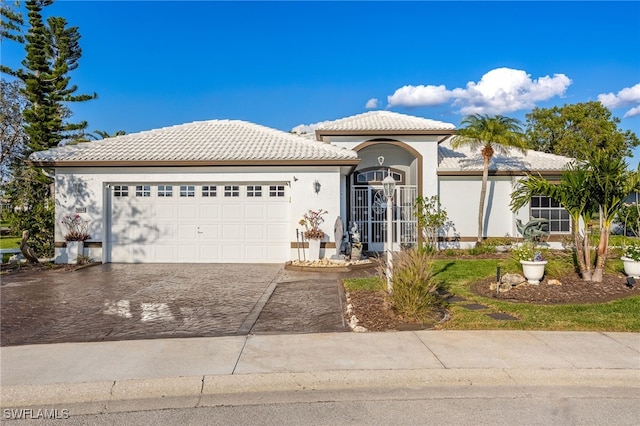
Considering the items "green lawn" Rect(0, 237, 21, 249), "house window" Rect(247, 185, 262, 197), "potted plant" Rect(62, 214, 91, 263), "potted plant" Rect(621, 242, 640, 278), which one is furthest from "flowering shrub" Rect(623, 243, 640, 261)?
"green lawn" Rect(0, 237, 21, 249)

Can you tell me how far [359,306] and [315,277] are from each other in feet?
13.6

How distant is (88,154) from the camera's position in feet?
53.5

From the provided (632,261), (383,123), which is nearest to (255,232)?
(383,123)

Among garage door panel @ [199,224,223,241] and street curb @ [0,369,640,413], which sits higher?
garage door panel @ [199,224,223,241]

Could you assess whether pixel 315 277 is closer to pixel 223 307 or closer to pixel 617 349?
pixel 223 307

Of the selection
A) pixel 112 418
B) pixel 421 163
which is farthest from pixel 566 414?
pixel 421 163

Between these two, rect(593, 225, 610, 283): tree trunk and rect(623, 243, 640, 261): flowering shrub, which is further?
rect(623, 243, 640, 261): flowering shrub

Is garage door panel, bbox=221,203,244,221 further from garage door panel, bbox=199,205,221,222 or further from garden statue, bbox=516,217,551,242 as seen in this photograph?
garden statue, bbox=516,217,551,242

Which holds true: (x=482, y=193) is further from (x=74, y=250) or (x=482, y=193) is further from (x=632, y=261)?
(x=74, y=250)

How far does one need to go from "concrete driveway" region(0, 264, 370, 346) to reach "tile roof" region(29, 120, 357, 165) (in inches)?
148

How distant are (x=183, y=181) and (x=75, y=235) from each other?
3.84m

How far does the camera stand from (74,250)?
1567 centimetres

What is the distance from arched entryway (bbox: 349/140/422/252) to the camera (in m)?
19.1

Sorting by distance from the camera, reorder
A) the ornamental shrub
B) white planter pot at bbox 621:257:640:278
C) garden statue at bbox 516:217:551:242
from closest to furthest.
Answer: the ornamental shrub
white planter pot at bbox 621:257:640:278
garden statue at bbox 516:217:551:242
